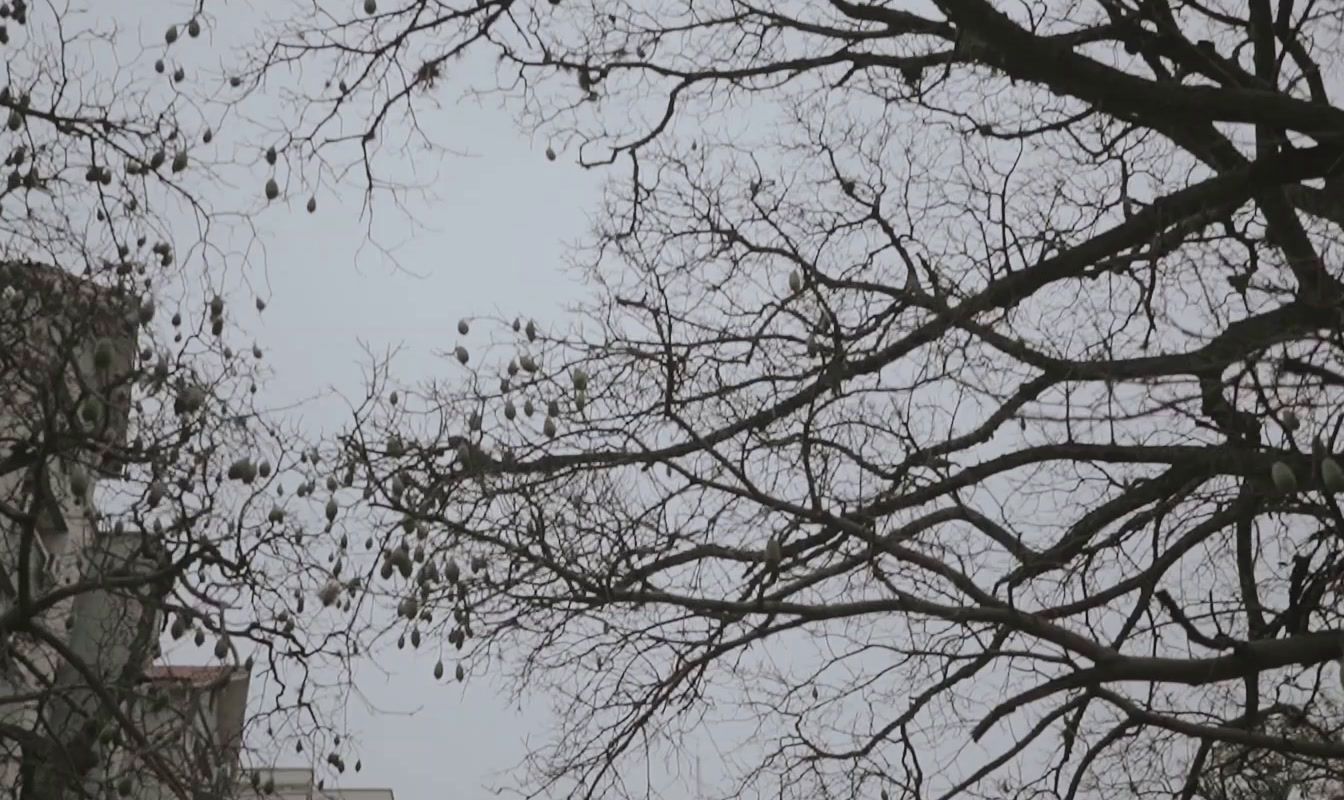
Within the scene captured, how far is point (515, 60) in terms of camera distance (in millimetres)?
7262

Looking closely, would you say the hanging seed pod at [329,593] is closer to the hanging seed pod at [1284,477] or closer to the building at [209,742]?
the building at [209,742]

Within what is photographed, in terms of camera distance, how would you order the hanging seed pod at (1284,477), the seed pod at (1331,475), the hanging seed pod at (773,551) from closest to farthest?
the seed pod at (1331,475)
the hanging seed pod at (1284,477)
the hanging seed pod at (773,551)

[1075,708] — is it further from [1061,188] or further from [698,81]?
[698,81]

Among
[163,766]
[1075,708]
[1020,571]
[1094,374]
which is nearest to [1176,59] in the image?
[1094,374]

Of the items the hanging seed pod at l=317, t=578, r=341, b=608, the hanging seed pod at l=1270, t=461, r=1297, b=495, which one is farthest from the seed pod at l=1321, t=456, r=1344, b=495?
the hanging seed pod at l=317, t=578, r=341, b=608

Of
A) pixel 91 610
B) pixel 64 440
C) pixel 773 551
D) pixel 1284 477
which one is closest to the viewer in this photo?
pixel 1284 477

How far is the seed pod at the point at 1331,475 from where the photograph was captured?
186 inches

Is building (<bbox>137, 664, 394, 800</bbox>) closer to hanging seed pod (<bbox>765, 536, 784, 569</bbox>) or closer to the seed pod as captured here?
hanging seed pod (<bbox>765, 536, 784, 569</bbox>)

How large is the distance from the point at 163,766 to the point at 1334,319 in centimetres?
436

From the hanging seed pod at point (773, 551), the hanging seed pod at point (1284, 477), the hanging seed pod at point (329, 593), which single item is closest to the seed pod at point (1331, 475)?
the hanging seed pod at point (1284, 477)

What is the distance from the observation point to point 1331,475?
473cm

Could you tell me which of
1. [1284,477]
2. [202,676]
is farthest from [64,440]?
[1284,477]

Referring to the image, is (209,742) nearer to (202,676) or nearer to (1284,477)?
(202,676)

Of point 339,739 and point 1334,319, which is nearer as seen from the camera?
point 1334,319
